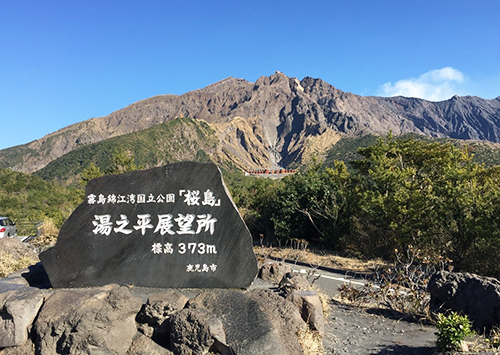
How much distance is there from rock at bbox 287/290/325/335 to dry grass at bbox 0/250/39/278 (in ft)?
16.7

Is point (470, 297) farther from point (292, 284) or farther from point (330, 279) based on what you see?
point (330, 279)

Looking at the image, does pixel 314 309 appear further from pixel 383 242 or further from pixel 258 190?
pixel 258 190

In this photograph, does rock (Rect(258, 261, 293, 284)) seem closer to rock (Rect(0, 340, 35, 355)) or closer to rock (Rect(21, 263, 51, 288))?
rock (Rect(21, 263, 51, 288))

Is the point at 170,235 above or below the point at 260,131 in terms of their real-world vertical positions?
below

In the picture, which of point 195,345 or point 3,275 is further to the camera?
point 3,275

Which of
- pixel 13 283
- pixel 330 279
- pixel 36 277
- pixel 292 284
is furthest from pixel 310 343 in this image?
pixel 36 277

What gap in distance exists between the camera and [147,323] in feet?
13.7

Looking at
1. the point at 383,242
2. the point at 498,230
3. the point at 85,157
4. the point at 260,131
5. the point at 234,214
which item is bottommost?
the point at 383,242

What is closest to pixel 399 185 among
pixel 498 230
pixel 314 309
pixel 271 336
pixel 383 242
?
pixel 383 242

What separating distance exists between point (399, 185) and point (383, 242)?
1.74 metres

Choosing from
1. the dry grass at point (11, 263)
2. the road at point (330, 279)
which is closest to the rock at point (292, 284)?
the road at point (330, 279)

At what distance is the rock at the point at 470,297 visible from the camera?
4.52m

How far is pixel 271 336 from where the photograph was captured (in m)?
3.59

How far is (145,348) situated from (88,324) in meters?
0.65
